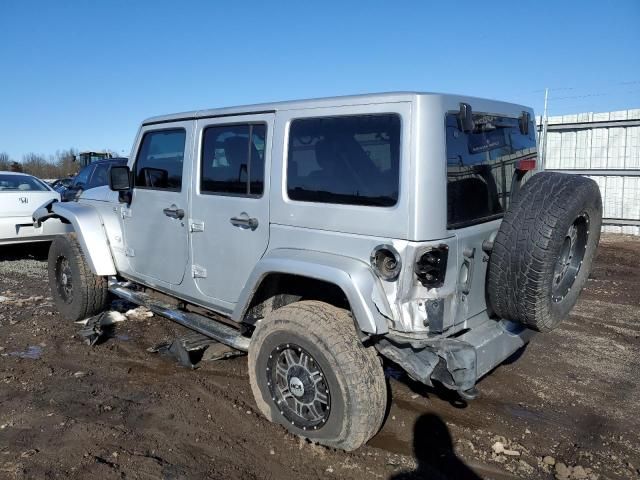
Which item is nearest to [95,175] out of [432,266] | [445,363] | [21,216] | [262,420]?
[21,216]

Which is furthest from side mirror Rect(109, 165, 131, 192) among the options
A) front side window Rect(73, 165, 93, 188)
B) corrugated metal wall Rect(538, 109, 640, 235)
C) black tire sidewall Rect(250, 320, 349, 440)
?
corrugated metal wall Rect(538, 109, 640, 235)

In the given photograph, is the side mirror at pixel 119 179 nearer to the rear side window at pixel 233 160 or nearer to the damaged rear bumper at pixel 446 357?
the rear side window at pixel 233 160

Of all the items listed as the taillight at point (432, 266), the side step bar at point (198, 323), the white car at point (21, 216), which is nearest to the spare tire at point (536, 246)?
the taillight at point (432, 266)

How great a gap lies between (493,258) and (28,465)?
115 inches

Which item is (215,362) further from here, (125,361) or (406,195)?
(406,195)

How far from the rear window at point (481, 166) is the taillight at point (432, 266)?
19 cm

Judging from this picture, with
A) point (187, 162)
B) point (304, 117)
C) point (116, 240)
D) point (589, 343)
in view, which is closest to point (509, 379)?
point (589, 343)

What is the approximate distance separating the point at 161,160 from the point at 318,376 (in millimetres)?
2368

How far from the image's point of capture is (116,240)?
4.86 meters

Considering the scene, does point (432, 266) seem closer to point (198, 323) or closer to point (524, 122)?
point (524, 122)

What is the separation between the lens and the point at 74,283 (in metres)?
5.23

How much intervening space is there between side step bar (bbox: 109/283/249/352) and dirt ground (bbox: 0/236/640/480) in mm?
453

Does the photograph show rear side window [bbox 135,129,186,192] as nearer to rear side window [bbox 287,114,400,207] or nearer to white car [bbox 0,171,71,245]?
rear side window [bbox 287,114,400,207]

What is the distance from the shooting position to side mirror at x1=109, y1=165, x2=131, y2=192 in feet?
14.4
